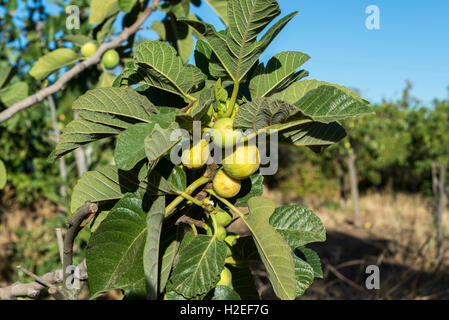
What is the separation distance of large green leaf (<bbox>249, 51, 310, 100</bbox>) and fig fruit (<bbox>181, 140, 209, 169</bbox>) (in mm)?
179

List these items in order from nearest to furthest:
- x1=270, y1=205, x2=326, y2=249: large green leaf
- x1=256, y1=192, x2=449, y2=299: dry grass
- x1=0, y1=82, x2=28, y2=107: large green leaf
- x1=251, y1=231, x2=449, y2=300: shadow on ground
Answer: x1=270, y1=205, x2=326, y2=249: large green leaf
x1=0, y1=82, x2=28, y2=107: large green leaf
x1=251, y1=231, x2=449, y2=300: shadow on ground
x1=256, y1=192, x2=449, y2=299: dry grass

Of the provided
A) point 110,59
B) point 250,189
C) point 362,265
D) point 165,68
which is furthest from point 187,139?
point 362,265

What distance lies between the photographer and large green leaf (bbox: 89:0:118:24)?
4.82 ft

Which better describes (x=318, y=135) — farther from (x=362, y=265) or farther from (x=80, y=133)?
(x=362, y=265)

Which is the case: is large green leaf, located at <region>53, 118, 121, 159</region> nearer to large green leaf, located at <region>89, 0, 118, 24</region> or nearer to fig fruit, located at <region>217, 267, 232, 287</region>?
fig fruit, located at <region>217, 267, 232, 287</region>

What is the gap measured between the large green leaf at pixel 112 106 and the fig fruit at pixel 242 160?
7.4 inches

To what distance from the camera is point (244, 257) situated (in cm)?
89

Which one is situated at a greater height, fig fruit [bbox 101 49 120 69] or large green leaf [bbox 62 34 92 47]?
large green leaf [bbox 62 34 92 47]

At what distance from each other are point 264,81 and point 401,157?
39.3 ft

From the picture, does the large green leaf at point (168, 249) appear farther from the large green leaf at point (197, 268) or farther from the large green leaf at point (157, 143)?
the large green leaf at point (157, 143)

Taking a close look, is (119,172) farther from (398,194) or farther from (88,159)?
(398,194)

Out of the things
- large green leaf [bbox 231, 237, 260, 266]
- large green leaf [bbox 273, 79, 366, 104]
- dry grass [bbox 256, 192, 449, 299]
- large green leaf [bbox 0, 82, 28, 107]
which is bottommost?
dry grass [bbox 256, 192, 449, 299]

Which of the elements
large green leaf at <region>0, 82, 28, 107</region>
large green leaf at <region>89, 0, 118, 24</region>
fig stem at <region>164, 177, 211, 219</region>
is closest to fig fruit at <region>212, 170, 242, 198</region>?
fig stem at <region>164, 177, 211, 219</region>

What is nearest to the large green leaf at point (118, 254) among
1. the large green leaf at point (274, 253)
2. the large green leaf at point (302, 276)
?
the large green leaf at point (274, 253)
